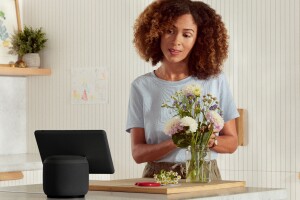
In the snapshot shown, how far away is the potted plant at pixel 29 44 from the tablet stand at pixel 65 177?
114 inches

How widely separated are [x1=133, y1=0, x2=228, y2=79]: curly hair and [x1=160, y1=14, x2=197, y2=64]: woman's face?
0.02 meters

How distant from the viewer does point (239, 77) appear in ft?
13.2

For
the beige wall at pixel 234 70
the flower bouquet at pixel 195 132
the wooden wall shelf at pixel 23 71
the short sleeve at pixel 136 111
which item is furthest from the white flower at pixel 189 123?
the wooden wall shelf at pixel 23 71

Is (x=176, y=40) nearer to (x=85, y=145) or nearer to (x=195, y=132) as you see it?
(x=195, y=132)

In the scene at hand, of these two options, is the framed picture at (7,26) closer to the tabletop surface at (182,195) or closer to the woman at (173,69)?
the woman at (173,69)

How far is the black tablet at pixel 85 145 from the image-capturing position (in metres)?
2.24

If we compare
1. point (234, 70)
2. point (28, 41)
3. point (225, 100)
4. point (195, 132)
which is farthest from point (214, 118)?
point (28, 41)

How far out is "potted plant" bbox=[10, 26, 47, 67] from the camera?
4996 millimetres

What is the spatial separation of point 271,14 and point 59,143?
76.9 inches

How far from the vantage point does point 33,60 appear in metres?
4.99

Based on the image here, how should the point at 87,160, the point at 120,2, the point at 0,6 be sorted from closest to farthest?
the point at 87,160, the point at 120,2, the point at 0,6

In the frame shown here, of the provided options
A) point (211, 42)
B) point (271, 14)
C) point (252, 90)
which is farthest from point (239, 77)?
point (211, 42)

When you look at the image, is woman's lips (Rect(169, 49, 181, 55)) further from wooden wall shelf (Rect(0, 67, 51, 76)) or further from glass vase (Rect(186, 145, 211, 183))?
wooden wall shelf (Rect(0, 67, 51, 76))

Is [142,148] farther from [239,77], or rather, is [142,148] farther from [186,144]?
[239,77]
